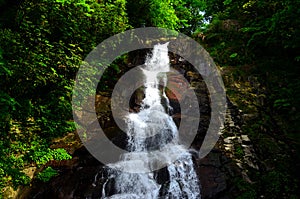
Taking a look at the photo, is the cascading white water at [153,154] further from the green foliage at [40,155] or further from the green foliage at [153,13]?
the green foliage at [40,155]

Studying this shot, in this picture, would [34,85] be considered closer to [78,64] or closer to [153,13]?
[78,64]

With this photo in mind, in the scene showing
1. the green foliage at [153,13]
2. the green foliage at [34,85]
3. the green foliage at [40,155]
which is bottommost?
the green foliage at [40,155]

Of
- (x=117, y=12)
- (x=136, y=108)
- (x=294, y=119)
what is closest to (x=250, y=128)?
(x=294, y=119)

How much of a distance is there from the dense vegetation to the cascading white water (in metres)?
2.12

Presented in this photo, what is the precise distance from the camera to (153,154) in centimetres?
939

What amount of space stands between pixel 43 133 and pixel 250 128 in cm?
760

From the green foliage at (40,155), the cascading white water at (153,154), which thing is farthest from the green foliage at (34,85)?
the cascading white water at (153,154)

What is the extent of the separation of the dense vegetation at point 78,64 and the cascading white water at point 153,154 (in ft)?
6.97

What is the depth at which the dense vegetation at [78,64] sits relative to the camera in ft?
13.8

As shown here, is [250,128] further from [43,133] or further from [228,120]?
[43,133]

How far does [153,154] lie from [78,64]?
520 centimetres

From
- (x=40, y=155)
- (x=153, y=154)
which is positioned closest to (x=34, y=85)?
(x=40, y=155)

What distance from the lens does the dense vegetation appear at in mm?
4199

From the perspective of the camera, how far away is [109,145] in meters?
9.95
